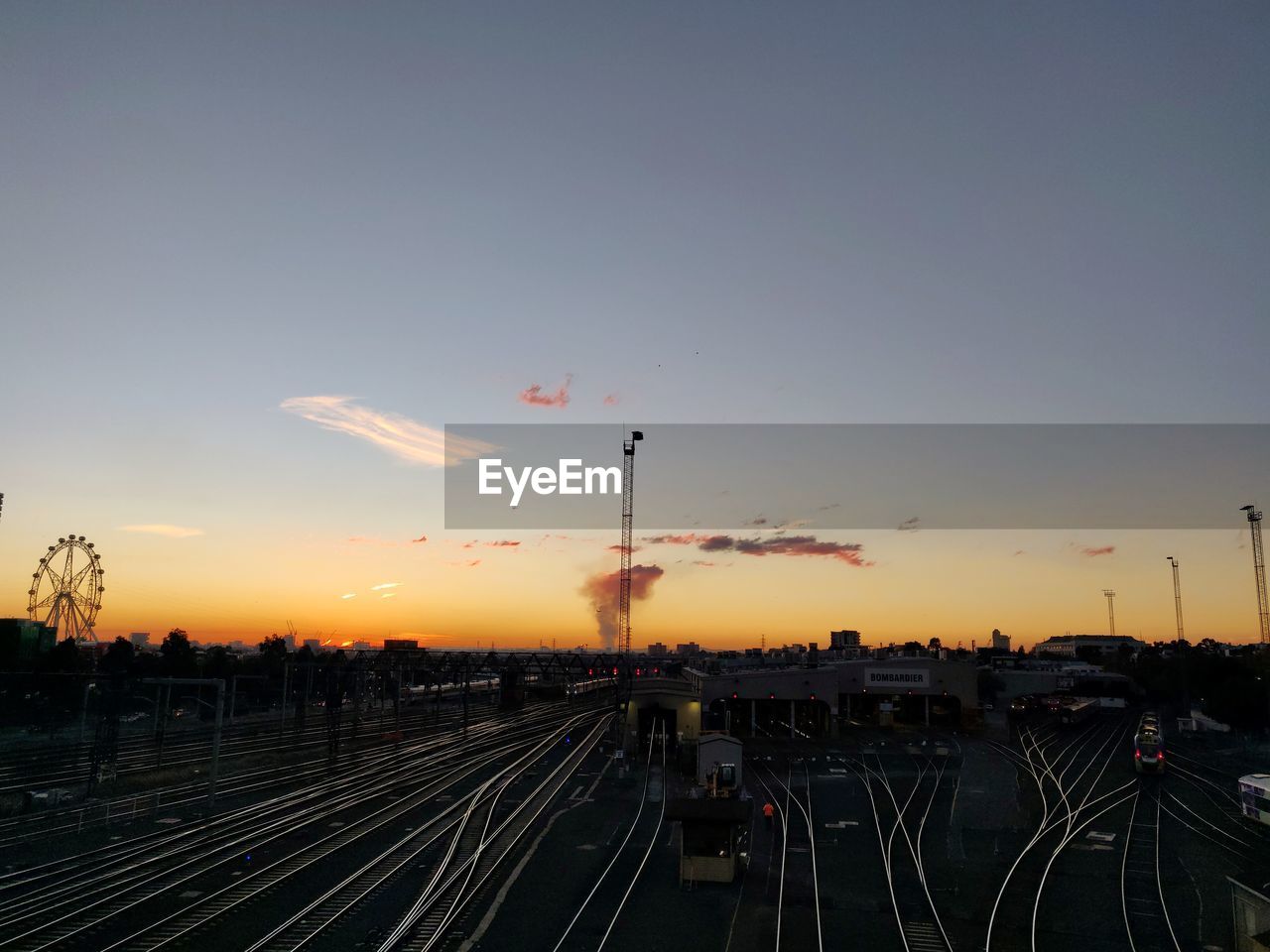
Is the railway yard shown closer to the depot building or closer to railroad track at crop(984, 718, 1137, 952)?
railroad track at crop(984, 718, 1137, 952)

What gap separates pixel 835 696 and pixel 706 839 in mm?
54549

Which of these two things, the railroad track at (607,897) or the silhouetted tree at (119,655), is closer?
the railroad track at (607,897)

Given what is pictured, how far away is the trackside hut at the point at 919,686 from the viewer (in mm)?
89188

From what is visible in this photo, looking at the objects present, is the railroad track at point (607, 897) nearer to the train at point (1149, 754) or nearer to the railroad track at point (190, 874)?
the railroad track at point (190, 874)

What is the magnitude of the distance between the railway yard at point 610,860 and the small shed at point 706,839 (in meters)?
0.59

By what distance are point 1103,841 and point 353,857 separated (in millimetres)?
32807

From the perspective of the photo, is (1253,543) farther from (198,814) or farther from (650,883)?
(198,814)

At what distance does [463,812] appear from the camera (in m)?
44.1

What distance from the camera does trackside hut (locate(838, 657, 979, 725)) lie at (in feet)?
293

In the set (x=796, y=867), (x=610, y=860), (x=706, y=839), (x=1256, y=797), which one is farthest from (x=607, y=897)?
(x=1256, y=797)

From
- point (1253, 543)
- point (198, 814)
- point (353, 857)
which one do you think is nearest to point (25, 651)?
point (198, 814)

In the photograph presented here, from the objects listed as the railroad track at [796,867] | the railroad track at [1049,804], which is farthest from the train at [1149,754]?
the railroad track at [796,867]

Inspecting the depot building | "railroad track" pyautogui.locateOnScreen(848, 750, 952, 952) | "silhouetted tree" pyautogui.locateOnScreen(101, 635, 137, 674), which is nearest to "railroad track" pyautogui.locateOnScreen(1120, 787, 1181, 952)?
"railroad track" pyautogui.locateOnScreen(848, 750, 952, 952)

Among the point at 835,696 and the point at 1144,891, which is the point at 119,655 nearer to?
the point at 835,696
